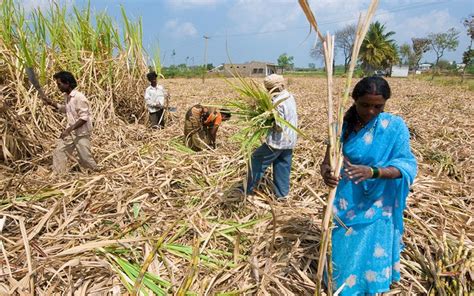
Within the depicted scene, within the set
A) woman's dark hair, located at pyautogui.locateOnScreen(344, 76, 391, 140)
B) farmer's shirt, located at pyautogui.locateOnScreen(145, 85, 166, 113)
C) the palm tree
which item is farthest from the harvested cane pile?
the palm tree

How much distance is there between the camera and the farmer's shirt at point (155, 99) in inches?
231

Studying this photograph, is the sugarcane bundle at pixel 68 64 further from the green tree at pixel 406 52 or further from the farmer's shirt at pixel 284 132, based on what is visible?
the green tree at pixel 406 52

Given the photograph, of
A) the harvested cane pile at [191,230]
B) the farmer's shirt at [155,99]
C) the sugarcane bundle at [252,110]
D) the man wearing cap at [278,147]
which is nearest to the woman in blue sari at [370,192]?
the harvested cane pile at [191,230]

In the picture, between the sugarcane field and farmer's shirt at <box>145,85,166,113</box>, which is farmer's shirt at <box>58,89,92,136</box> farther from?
farmer's shirt at <box>145,85,166,113</box>

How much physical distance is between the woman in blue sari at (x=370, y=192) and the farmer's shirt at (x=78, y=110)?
2869 millimetres

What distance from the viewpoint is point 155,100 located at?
231 inches

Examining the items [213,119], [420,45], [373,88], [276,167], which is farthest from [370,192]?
[420,45]

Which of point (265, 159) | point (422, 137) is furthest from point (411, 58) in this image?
point (265, 159)

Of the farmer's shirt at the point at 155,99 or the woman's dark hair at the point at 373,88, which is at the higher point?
the woman's dark hair at the point at 373,88

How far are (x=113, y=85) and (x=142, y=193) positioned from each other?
348 centimetres

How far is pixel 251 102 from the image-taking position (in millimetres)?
2523

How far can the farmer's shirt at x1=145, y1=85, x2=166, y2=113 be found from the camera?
5.87 metres

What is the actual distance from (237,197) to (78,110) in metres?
2.04

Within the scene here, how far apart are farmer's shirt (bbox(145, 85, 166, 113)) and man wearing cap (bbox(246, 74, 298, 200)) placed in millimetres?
3363
